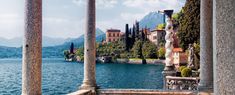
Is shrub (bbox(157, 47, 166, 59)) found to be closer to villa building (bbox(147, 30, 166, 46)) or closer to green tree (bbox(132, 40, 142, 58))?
green tree (bbox(132, 40, 142, 58))

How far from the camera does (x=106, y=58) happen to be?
197 metres

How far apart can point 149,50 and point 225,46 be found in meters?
160

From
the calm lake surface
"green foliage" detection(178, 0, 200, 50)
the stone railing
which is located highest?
"green foliage" detection(178, 0, 200, 50)

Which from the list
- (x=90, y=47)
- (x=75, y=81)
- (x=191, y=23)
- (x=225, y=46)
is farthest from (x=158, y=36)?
(x=225, y=46)

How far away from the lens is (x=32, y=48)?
8.74 meters

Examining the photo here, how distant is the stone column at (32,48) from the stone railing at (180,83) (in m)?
13.3

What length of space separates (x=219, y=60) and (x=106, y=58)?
192469 millimetres

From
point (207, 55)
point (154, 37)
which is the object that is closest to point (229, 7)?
point (207, 55)

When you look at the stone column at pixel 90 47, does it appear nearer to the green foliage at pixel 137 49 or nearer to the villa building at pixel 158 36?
the green foliage at pixel 137 49

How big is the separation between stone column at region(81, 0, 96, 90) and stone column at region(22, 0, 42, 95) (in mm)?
5439

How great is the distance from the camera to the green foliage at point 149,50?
164 metres

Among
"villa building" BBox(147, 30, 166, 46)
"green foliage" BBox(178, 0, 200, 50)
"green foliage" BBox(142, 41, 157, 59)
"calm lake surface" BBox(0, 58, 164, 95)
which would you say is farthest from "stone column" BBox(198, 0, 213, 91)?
"villa building" BBox(147, 30, 166, 46)

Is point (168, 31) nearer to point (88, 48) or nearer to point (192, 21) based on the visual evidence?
point (88, 48)

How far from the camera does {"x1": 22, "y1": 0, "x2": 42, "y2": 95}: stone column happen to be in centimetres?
866
